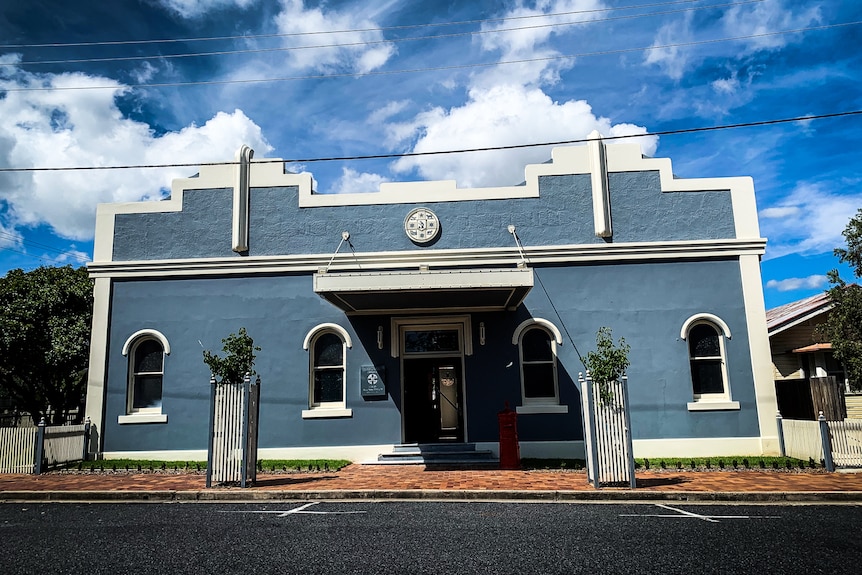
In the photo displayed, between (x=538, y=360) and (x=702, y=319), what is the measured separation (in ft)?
13.2

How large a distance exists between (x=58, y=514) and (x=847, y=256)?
1855 centimetres

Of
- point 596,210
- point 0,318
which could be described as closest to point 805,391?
point 596,210

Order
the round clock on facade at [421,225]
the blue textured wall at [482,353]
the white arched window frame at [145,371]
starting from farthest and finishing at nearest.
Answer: the round clock on facade at [421,225], the white arched window frame at [145,371], the blue textured wall at [482,353]

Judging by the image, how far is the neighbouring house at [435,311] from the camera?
1488 centimetres

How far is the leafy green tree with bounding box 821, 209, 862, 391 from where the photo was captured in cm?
1541

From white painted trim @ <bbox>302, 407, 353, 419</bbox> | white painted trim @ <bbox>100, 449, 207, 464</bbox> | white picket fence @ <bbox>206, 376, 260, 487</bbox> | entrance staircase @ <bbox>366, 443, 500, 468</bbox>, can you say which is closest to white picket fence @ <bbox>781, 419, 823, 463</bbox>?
entrance staircase @ <bbox>366, 443, 500, 468</bbox>

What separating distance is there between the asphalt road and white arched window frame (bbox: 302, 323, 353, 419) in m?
5.80

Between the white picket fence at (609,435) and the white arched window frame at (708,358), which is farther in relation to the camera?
the white arched window frame at (708,358)

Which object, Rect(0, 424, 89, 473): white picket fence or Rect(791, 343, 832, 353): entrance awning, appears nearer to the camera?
Rect(0, 424, 89, 473): white picket fence

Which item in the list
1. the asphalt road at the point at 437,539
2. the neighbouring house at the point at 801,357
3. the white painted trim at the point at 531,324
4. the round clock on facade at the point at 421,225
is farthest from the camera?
the round clock on facade at the point at 421,225

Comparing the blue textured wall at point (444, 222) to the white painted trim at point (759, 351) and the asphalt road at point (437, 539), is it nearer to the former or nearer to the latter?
the white painted trim at point (759, 351)

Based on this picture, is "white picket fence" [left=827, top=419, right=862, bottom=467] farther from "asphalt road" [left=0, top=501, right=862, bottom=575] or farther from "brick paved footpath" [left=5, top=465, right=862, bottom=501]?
"asphalt road" [left=0, top=501, right=862, bottom=575]

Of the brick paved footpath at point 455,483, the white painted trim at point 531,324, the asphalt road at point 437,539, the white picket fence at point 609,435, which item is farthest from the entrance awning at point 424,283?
the asphalt road at point 437,539

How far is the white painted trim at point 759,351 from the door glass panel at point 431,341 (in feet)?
23.0
